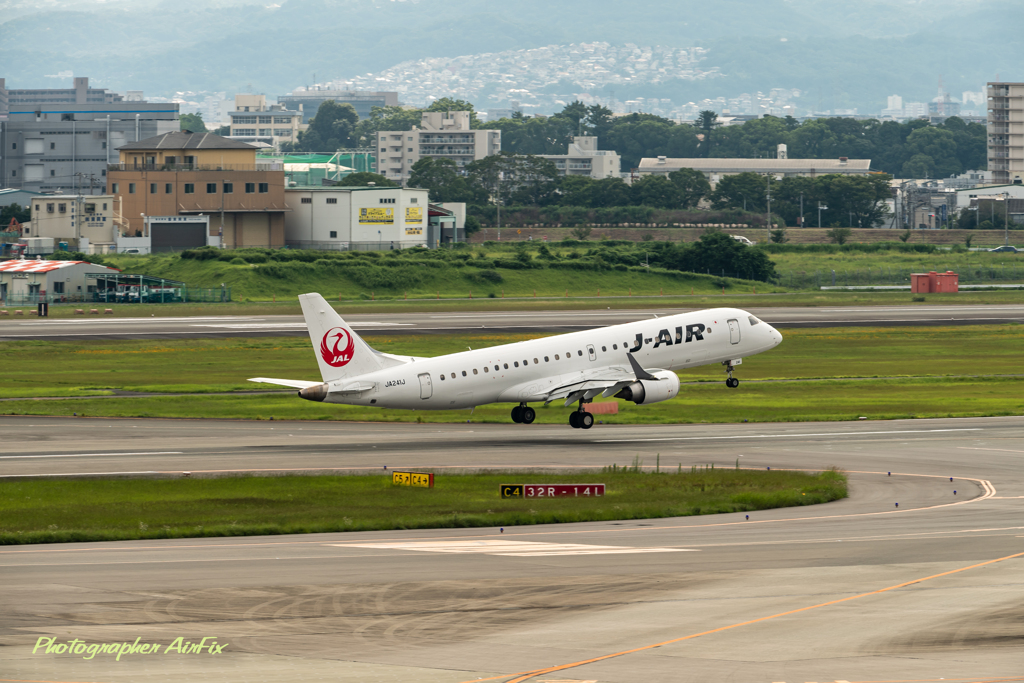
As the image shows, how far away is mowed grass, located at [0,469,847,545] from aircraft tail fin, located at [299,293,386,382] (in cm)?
852

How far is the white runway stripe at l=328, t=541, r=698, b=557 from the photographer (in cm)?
3272

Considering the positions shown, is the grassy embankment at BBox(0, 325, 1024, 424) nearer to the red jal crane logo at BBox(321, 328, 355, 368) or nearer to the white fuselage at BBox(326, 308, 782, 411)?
the white fuselage at BBox(326, 308, 782, 411)

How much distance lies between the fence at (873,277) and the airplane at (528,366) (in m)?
93.4

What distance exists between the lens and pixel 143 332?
104 m

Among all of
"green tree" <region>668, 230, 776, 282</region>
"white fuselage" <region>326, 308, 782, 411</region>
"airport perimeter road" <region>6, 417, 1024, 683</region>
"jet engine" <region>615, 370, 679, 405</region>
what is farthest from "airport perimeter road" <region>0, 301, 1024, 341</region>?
"airport perimeter road" <region>6, 417, 1024, 683</region>

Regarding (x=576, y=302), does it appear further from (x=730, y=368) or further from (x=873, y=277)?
(x=730, y=368)

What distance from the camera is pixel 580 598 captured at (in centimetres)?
2775

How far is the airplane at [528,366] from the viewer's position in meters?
52.9

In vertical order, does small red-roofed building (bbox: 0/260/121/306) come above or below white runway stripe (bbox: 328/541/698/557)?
above

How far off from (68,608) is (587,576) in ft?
40.3

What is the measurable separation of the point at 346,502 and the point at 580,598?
1478 cm

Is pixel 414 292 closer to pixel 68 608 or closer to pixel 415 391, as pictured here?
pixel 415 391

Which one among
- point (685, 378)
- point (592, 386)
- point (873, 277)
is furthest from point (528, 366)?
point (873, 277)

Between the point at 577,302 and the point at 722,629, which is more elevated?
the point at 577,302
